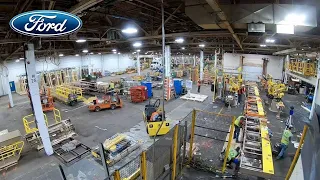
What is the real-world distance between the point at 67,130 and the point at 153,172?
27.0 ft

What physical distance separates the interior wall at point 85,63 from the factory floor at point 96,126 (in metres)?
5.87

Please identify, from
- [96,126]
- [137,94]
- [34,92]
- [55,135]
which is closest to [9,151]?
[55,135]

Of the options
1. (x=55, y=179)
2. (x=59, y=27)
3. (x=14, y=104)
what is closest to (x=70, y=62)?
(x=14, y=104)

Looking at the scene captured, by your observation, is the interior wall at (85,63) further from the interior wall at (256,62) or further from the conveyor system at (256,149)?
the interior wall at (256,62)

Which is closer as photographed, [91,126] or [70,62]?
[91,126]

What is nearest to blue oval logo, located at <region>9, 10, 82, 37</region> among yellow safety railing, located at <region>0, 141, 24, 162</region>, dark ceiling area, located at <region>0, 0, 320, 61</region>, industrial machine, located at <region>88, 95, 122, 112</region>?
dark ceiling area, located at <region>0, 0, 320, 61</region>

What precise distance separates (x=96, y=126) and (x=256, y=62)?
27.5 meters

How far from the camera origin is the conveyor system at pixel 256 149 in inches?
249

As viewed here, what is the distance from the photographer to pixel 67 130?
11523 mm

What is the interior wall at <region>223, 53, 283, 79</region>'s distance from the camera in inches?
1137

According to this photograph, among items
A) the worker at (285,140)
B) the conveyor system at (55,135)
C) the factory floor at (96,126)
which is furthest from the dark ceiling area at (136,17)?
the factory floor at (96,126)

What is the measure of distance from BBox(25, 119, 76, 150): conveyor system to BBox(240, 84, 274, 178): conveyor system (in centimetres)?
971

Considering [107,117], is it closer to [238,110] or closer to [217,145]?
[217,145]

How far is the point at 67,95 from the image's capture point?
19.5 meters
